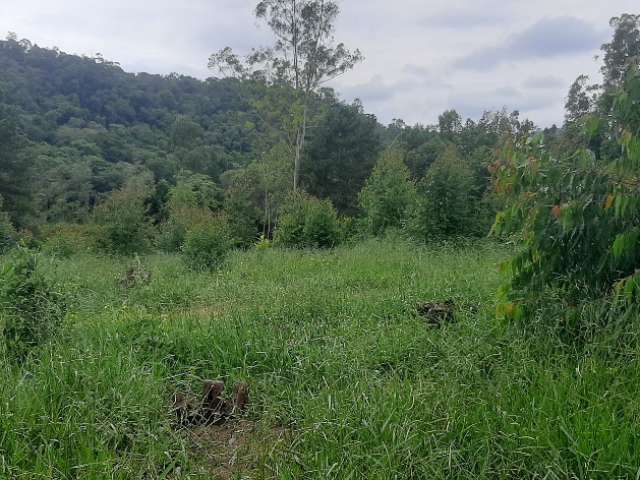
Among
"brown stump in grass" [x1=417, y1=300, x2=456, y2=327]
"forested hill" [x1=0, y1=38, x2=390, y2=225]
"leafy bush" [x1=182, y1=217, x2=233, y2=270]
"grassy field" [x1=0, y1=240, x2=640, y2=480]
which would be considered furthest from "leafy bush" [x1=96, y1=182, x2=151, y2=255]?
"forested hill" [x1=0, y1=38, x2=390, y2=225]

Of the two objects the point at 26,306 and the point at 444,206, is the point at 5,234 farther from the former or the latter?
the point at 444,206

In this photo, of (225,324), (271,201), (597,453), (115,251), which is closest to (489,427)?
(597,453)

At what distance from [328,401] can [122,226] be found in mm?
11554

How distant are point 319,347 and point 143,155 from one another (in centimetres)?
3736

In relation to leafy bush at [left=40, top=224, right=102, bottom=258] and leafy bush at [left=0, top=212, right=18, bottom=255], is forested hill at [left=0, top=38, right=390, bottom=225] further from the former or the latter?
leafy bush at [left=0, top=212, right=18, bottom=255]

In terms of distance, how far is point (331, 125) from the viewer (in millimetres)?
28297

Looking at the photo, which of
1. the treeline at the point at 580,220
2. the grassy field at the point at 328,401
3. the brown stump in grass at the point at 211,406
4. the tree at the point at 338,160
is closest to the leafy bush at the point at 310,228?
the grassy field at the point at 328,401

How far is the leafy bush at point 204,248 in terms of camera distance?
9250 mm

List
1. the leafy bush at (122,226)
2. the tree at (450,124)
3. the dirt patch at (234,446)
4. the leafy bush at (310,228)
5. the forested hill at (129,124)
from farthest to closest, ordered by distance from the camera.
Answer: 1. the tree at (450,124)
2. the forested hill at (129,124)
3. the leafy bush at (310,228)
4. the leafy bush at (122,226)
5. the dirt patch at (234,446)

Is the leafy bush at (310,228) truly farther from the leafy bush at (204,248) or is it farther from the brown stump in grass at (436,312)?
the brown stump in grass at (436,312)

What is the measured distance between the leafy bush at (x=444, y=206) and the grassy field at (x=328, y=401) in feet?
23.3

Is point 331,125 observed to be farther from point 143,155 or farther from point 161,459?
point 161,459

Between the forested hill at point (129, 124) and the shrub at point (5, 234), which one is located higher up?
the forested hill at point (129, 124)

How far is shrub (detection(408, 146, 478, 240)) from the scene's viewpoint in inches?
445
